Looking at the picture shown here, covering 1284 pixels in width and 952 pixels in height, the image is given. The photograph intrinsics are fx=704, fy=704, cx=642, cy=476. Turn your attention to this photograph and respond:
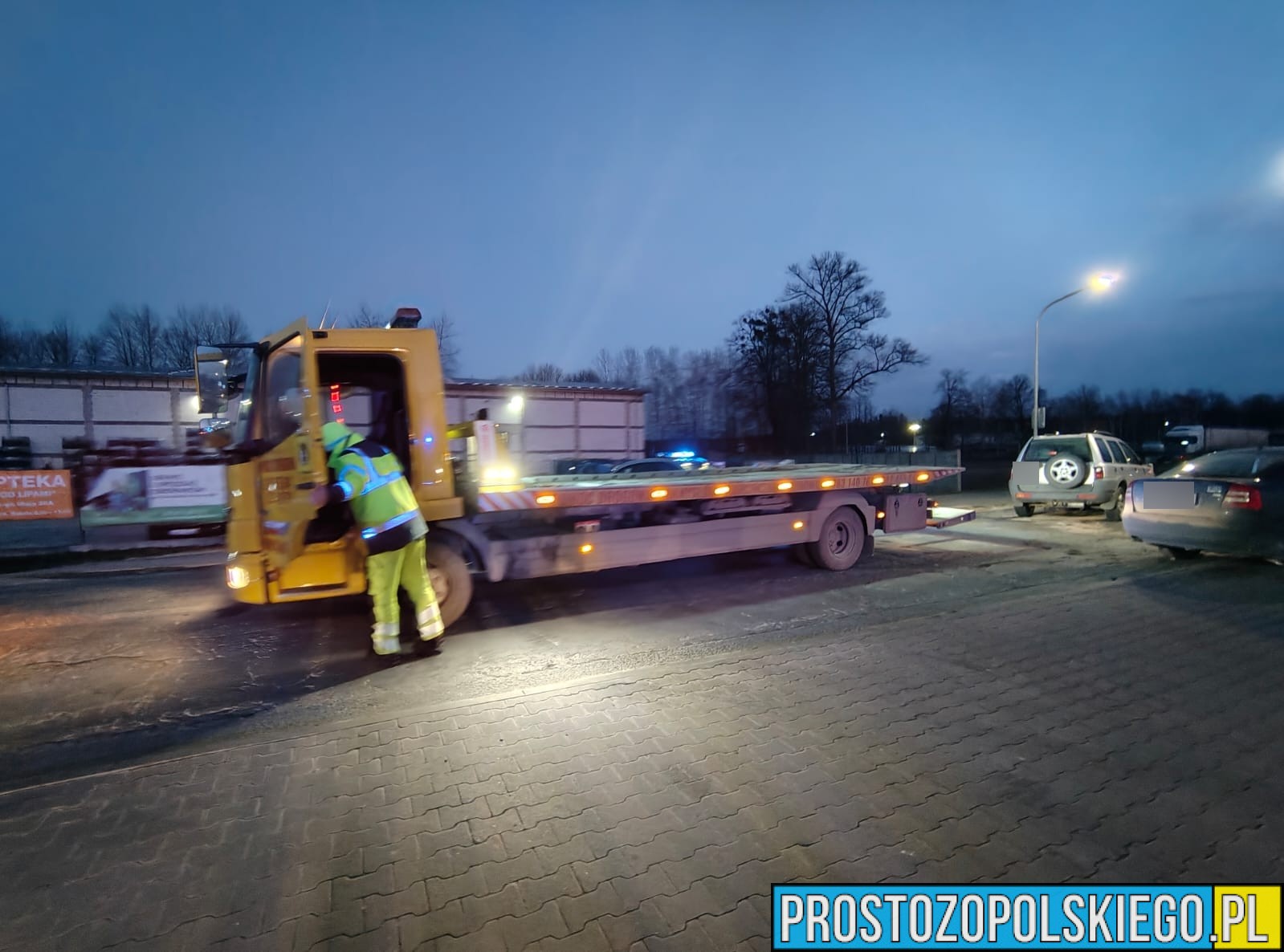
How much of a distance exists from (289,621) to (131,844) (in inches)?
163

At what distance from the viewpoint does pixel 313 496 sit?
5.62 m

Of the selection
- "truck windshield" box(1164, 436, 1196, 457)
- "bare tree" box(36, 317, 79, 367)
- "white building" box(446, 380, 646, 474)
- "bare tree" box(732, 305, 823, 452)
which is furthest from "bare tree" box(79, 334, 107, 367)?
"truck windshield" box(1164, 436, 1196, 457)

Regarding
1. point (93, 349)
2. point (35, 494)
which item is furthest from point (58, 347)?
point (35, 494)

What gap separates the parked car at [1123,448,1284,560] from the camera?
820 cm

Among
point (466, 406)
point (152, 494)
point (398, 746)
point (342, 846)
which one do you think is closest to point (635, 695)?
point (398, 746)

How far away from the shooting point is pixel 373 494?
17.6 ft

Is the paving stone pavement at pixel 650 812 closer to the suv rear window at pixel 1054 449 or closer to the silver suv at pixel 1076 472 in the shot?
the silver suv at pixel 1076 472

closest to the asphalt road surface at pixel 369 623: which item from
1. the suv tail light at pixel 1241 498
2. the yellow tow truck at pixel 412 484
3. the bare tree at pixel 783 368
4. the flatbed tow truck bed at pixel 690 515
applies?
the flatbed tow truck bed at pixel 690 515

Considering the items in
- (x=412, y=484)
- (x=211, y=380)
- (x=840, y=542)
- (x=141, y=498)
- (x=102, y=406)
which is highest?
(x=102, y=406)

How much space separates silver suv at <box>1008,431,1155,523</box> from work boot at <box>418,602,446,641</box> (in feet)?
42.6

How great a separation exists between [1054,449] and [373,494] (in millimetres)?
14367

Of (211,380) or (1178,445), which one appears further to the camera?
(1178,445)

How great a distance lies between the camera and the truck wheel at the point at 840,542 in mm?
9281

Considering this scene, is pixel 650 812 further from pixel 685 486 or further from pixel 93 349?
pixel 93 349
